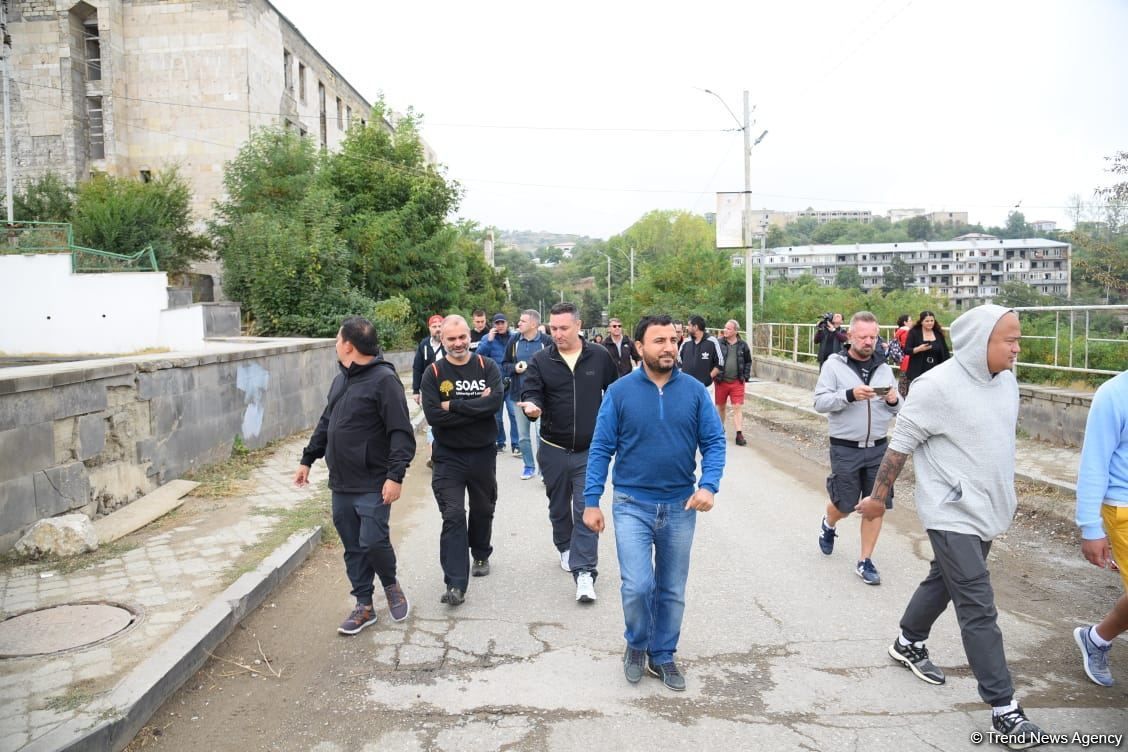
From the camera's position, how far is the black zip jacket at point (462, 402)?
5828mm

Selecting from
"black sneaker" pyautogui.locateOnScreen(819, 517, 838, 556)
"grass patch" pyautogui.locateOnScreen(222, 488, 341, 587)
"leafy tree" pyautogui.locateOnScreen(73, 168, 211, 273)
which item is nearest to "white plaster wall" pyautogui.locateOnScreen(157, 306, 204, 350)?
"leafy tree" pyautogui.locateOnScreen(73, 168, 211, 273)

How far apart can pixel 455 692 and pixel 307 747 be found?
0.79 meters

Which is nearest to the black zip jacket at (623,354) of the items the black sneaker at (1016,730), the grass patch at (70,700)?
the black sneaker at (1016,730)

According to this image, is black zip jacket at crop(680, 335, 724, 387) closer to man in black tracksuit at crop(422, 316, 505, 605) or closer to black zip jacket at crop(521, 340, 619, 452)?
black zip jacket at crop(521, 340, 619, 452)

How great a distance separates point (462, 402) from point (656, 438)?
1819 millimetres

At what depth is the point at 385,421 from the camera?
523 cm

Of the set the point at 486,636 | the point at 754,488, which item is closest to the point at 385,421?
the point at 486,636

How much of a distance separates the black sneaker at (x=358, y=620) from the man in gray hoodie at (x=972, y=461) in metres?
3.29

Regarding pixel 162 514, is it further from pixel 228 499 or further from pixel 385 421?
pixel 385 421

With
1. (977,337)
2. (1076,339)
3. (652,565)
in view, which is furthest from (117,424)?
(1076,339)

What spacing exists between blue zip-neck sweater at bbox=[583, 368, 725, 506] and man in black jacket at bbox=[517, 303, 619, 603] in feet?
5.12

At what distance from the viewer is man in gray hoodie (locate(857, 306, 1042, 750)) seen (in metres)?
3.95

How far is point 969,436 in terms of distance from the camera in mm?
4102

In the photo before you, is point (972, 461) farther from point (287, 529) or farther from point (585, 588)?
point (287, 529)
